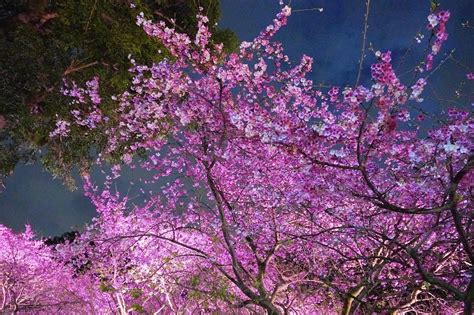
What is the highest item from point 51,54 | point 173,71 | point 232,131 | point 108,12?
point 108,12

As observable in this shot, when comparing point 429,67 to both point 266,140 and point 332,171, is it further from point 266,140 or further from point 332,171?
point 332,171

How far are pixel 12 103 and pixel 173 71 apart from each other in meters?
4.44

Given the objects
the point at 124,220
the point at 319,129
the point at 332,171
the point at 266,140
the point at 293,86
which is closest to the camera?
the point at 319,129

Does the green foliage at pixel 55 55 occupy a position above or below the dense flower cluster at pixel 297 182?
above

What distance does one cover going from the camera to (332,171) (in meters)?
6.81

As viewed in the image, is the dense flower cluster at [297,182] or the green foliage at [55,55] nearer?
the dense flower cluster at [297,182]

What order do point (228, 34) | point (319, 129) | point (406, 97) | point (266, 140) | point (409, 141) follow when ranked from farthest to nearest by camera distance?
point (228, 34) → point (409, 141) → point (266, 140) → point (319, 129) → point (406, 97)

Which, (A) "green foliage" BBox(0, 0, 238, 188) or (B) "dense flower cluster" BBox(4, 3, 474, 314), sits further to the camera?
(A) "green foliage" BBox(0, 0, 238, 188)

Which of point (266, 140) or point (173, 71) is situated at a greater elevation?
point (173, 71)

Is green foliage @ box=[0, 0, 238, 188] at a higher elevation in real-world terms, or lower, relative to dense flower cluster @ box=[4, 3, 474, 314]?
higher

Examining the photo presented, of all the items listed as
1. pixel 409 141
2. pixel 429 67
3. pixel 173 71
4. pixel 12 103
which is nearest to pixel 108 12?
pixel 12 103

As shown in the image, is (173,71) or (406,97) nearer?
(406,97)

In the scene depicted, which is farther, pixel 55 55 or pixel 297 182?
pixel 55 55

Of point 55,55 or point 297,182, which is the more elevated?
point 55,55
